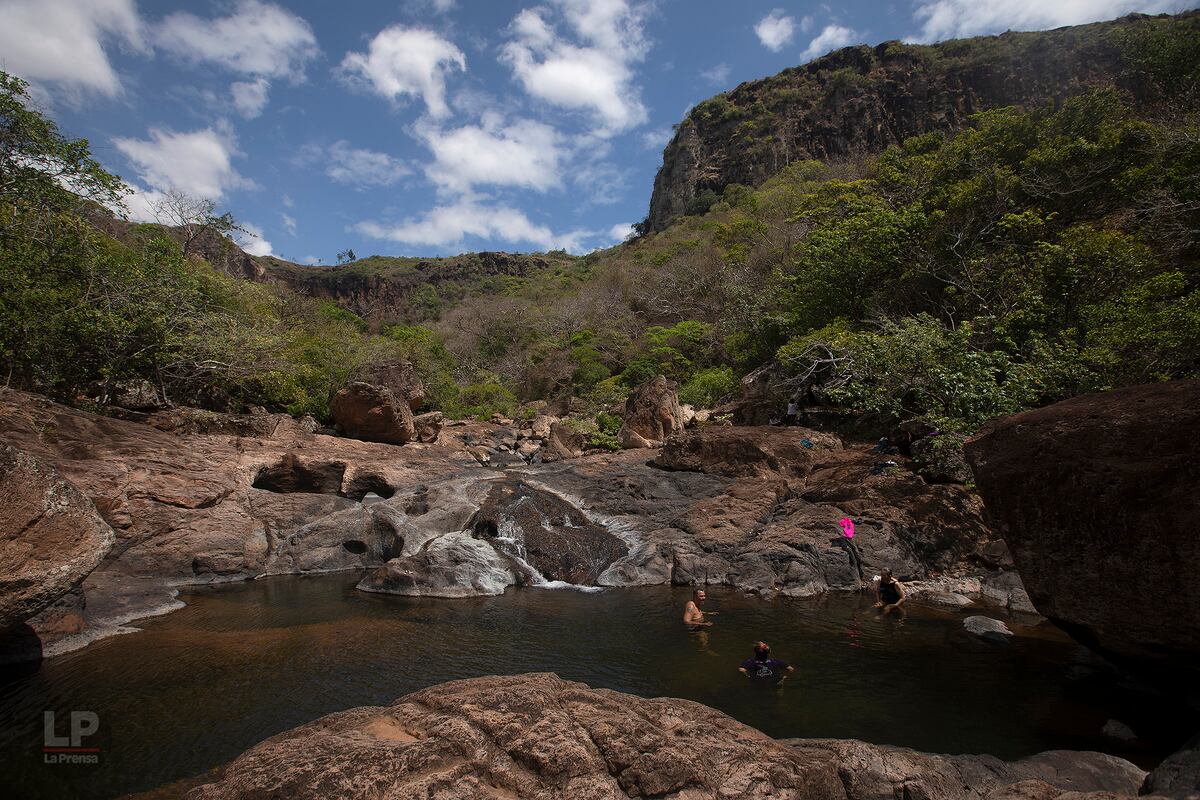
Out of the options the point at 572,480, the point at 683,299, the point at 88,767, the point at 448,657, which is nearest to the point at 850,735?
the point at 448,657

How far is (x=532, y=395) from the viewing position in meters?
36.9

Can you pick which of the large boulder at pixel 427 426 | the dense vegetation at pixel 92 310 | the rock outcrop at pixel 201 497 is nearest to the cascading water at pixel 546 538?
the rock outcrop at pixel 201 497

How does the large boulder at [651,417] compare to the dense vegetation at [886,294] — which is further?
the large boulder at [651,417]

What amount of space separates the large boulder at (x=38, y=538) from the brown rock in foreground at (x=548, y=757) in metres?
4.79

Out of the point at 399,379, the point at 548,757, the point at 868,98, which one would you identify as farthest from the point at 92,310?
the point at 868,98

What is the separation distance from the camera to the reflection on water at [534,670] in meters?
6.53

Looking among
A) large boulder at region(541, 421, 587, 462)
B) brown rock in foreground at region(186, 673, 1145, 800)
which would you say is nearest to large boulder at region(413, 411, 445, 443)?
large boulder at region(541, 421, 587, 462)

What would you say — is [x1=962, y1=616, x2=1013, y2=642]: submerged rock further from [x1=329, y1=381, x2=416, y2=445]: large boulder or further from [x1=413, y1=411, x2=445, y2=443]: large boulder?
[x1=413, y1=411, x2=445, y2=443]: large boulder

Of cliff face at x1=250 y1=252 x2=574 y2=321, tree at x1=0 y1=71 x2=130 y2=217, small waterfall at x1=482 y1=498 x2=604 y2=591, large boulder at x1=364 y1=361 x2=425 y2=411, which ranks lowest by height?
small waterfall at x1=482 y1=498 x2=604 y2=591

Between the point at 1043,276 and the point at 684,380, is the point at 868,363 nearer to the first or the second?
the point at 1043,276

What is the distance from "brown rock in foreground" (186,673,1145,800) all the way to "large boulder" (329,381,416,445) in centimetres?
1723

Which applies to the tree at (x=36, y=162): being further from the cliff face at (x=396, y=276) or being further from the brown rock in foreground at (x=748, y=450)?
the cliff face at (x=396, y=276)

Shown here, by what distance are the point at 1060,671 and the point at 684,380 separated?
22.3 metres

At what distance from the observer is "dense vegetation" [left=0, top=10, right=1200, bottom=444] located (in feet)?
41.0
